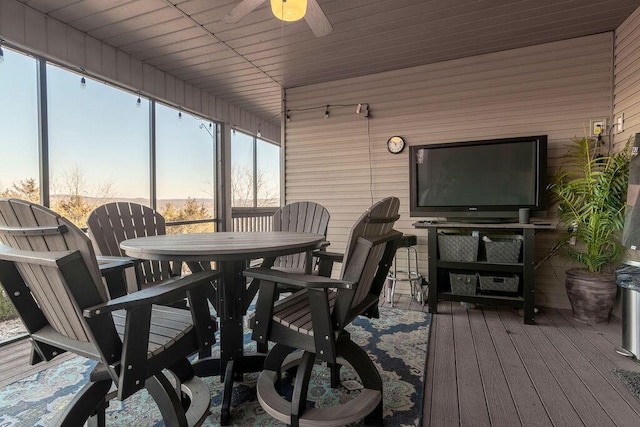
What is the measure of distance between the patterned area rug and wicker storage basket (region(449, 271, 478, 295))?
3.30 ft

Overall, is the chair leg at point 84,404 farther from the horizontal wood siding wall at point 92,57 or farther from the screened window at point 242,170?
the screened window at point 242,170

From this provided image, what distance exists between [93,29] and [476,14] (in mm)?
3594

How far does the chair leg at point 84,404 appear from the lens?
4.14 feet

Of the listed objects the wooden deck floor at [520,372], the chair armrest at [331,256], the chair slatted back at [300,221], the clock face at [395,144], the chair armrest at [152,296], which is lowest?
the wooden deck floor at [520,372]

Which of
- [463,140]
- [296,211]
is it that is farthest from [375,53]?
[296,211]

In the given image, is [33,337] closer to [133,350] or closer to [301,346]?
[133,350]

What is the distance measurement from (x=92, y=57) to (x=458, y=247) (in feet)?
13.8

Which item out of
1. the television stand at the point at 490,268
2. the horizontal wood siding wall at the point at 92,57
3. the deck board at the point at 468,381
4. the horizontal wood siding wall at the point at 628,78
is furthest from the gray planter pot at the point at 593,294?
the horizontal wood siding wall at the point at 92,57

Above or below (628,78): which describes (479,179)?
below

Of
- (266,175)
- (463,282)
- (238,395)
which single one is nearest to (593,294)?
(463,282)

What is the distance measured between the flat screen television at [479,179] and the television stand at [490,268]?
9.6 inches

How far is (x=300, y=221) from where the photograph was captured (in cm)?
314

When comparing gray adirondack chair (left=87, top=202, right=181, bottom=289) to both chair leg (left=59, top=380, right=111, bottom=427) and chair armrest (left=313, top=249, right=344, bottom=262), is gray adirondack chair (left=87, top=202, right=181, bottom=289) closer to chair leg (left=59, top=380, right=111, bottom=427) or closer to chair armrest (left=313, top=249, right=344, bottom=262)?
chair leg (left=59, top=380, right=111, bottom=427)

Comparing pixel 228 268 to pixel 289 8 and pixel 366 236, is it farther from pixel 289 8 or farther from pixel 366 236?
pixel 289 8
